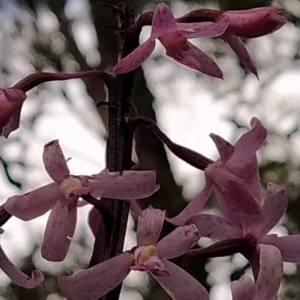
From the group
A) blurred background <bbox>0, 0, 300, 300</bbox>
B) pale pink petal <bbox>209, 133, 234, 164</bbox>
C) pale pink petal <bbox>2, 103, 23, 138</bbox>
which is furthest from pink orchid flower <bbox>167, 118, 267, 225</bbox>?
blurred background <bbox>0, 0, 300, 300</bbox>

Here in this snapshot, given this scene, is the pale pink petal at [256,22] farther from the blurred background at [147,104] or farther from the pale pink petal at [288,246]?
the blurred background at [147,104]

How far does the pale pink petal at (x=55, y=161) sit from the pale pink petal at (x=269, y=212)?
0.11m

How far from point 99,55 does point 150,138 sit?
0.85ft

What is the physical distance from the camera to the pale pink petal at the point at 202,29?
35 cm

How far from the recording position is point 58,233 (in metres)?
0.34

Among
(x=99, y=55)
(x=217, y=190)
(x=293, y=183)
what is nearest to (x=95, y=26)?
(x=99, y=55)

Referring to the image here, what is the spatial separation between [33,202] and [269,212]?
5.0 inches

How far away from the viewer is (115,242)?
1.19 ft

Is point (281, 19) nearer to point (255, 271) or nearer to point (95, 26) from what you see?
point (255, 271)

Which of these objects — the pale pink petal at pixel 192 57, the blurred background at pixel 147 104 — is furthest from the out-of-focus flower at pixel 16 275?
the blurred background at pixel 147 104

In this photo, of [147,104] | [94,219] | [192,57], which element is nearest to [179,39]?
[192,57]

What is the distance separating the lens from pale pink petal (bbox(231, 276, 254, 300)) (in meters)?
0.33

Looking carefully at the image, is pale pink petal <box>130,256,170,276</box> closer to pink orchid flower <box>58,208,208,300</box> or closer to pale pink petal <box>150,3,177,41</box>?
pink orchid flower <box>58,208,208,300</box>

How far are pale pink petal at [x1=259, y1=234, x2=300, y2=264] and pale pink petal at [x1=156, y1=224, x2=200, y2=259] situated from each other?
52mm
